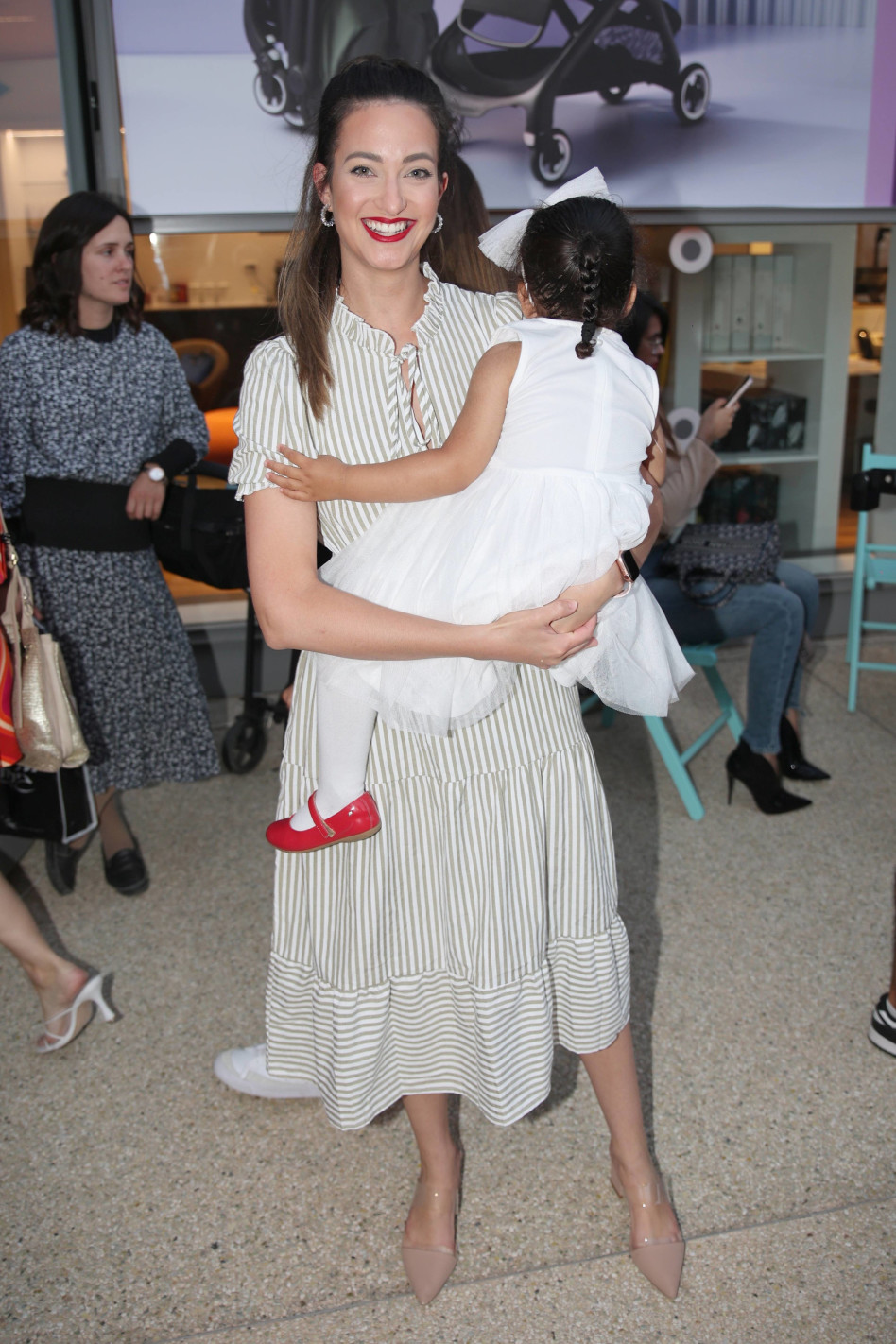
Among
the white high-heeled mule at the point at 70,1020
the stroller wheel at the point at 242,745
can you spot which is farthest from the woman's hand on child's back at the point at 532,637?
the stroller wheel at the point at 242,745

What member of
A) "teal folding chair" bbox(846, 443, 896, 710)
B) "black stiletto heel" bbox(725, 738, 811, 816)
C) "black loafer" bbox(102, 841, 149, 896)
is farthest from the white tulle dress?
"teal folding chair" bbox(846, 443, 896, 710)

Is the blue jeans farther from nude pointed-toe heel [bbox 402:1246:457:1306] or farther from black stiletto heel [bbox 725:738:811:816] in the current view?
nude pointed-toe heel [bbox 402:1246:457:1306]

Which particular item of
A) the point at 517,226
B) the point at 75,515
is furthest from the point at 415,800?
the point at 75,515

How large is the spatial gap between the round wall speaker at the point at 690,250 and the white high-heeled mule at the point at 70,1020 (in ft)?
13.1

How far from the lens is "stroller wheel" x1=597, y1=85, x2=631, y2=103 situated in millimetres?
4527

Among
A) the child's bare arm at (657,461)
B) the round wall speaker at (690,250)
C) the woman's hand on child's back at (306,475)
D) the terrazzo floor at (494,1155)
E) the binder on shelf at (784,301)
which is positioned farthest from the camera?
the binder on shelf at (784,301)

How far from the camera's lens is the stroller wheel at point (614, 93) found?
178 inches

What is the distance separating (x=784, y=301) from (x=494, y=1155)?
4.56 m

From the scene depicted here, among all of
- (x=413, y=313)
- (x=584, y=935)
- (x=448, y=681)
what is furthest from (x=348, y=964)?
(x=413, y=313)

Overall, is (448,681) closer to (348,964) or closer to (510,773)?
(510,773)

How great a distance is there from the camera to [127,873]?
3357 mm

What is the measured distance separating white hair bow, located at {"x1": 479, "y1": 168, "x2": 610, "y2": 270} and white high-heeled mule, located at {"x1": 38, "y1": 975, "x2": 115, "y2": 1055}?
1957 millimetres

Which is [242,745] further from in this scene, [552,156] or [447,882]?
A: [552,156]

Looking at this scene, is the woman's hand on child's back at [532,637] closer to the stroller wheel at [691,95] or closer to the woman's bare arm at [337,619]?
the woman's bare arm at [337,619]
